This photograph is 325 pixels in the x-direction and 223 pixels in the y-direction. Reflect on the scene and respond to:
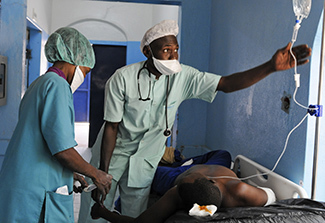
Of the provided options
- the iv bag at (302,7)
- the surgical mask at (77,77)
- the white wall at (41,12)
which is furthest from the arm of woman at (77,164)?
the white wall at (41,12)

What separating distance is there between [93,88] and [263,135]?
4.90 metres

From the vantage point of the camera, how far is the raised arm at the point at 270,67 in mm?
1594

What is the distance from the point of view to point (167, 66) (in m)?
2.02

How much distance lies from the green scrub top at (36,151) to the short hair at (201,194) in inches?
23.5

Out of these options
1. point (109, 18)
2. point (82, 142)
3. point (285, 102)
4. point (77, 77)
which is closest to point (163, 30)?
point (77, 77)

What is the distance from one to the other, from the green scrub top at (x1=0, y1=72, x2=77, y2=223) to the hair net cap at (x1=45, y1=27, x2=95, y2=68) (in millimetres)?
145

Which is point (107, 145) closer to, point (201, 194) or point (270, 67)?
point (201, 194)

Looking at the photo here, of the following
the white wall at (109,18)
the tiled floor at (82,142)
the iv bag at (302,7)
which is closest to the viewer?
the iv bag at (302,7)

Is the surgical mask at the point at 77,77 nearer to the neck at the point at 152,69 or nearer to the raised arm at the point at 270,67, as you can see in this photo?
the neck at the point at 152,69

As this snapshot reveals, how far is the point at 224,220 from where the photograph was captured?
156 cm

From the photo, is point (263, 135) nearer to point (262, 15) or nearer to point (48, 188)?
point (262, 15)

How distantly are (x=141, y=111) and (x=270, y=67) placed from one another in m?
0.80

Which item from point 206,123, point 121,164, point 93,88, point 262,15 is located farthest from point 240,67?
point 93,88

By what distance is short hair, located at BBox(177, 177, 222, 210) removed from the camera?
1643mm
